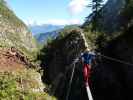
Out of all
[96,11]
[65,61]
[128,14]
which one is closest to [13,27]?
[96,11]

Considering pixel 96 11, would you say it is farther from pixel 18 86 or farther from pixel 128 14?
pixel 18 86

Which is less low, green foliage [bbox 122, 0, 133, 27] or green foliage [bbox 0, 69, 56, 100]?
green foliage [bbox 122, 0, 133, 27]

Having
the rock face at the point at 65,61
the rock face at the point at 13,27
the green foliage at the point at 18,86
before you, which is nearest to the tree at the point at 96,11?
the rock face at the point at 65,61

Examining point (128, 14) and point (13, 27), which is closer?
point (128, 14)

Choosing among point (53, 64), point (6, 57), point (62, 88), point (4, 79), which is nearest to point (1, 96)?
point (4, 79)

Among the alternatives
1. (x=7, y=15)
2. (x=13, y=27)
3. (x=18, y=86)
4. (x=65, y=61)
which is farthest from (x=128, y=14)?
(x=7, y=15)

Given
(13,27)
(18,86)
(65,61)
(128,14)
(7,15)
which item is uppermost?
(7,15)

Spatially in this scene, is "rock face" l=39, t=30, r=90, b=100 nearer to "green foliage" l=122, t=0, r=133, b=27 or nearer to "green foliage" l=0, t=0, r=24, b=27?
"green foliage" l=122, t=0, r=133, b=27

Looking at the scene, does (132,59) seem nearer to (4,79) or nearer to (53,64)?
(53,64)

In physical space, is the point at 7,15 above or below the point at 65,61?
above

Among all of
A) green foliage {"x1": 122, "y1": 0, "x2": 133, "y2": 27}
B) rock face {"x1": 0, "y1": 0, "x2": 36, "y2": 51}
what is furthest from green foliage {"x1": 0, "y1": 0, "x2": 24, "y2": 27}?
green foliage {"x1": 122, "y1": 0, "x2": 133, "y2": 27}

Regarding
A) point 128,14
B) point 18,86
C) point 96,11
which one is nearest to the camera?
point 18,86

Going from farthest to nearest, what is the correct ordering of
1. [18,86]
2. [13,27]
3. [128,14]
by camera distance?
1. [13,27]
2. [128,14]
3. [18,86]

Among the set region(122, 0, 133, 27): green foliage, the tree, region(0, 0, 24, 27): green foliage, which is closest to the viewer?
region(122, 0, 133, 27): green foliage
